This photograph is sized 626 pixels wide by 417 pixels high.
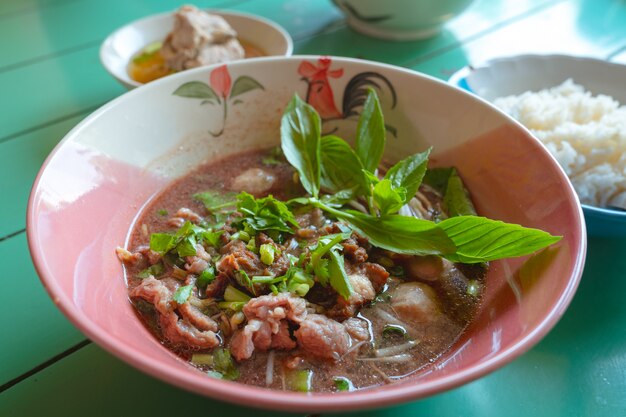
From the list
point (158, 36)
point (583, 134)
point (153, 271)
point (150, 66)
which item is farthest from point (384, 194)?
point (158, 36)

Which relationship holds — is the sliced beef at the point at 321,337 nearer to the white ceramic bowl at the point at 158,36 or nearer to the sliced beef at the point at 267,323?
the sliced beef at the point at 267,323

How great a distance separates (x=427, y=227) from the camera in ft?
3.92

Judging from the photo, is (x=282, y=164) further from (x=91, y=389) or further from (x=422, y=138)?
(x=91, y=389)

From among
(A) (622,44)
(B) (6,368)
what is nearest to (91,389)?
(B) (6,368)

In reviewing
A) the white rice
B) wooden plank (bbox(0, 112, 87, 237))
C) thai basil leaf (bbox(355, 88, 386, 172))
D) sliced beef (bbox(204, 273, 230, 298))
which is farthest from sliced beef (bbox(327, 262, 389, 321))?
wooden plank (bbox(0, 112, 87, 237))

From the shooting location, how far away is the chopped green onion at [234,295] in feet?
3.82

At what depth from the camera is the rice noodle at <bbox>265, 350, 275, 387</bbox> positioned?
105 cm

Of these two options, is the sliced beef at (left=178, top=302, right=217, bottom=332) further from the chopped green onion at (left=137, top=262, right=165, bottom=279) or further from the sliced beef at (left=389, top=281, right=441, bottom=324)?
the sliced beef at (left=389, top=281, right=441, bottom=324)

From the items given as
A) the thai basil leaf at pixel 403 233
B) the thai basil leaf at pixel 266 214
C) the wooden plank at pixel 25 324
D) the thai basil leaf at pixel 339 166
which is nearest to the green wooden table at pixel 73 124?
the wooden plank at pixel 25 324

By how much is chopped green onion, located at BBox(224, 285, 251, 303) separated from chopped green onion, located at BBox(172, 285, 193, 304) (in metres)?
0.08

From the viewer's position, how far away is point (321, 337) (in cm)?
106

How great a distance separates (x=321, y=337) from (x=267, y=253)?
0.23m

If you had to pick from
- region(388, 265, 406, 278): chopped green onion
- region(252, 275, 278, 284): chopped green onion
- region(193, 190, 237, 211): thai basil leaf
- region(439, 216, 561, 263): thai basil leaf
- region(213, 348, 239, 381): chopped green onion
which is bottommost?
region(213, 348, 239, 381): chopped green onion

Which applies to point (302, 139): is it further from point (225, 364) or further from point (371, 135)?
point (225, 364)
